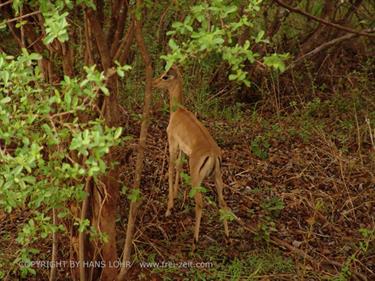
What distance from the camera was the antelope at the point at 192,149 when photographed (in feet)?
17.0

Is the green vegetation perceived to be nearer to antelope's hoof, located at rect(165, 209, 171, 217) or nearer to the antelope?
antelope's hoof, located at rect(165, 209, 171, 217)

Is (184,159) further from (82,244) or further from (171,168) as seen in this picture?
(82,244)

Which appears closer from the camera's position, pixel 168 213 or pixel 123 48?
pixel 123 48

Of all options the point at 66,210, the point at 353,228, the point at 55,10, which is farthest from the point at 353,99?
the point at 55,10

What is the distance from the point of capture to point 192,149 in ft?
17.4

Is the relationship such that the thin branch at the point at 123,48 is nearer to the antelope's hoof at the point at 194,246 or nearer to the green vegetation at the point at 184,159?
the green vegetation at the point at 184,159

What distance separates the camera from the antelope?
518 centimetres

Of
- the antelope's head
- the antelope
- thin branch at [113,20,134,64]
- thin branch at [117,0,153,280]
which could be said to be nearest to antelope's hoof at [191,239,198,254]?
the antelope

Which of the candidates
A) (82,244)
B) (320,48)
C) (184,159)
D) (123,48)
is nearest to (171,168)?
(184,159)

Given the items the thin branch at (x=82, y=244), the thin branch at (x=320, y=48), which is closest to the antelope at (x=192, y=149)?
the thin branch at (x=82, y=244)

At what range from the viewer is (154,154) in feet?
21.1

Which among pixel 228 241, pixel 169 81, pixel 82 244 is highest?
pixel 169 81

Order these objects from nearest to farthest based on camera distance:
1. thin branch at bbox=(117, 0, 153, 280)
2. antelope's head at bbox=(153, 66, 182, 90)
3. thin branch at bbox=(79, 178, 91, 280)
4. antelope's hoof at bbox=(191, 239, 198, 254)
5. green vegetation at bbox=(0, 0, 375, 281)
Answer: green vegetation at bbox=(0, 0, 375, 281), thin branch at bbox=(117, 0, 153, 280), thin branch at bbox=(79, 178, 91, 280), antelope's hoof at bbox=(191, 239, 198, 254), antelope's head at bbox=(153, 66, 182, 90)

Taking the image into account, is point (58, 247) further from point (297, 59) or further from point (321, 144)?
point (297, 59)
